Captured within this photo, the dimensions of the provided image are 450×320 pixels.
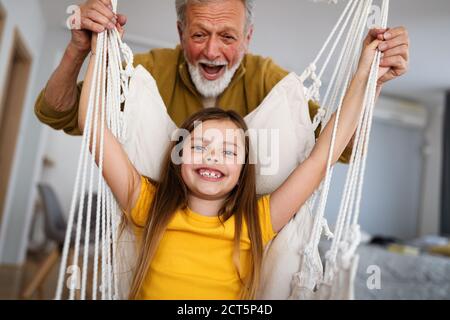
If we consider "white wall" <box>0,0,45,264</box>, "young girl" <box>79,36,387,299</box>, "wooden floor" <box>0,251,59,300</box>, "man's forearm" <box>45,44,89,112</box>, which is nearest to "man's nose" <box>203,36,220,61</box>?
"young girl" <box>79,36,387,299</box>

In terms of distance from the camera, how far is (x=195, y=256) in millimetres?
887

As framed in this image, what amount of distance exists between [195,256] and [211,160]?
0.20m

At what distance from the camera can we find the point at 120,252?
92cm

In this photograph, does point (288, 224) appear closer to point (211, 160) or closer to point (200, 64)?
point (211, 160)

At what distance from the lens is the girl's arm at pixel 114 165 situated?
0.86 metres

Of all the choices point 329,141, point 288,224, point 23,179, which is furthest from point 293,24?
point 23,179

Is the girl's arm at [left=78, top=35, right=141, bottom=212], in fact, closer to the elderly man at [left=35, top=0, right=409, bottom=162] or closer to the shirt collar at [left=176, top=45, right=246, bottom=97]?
the elderly man at [left=35, top=0, right=409, bottom=162]

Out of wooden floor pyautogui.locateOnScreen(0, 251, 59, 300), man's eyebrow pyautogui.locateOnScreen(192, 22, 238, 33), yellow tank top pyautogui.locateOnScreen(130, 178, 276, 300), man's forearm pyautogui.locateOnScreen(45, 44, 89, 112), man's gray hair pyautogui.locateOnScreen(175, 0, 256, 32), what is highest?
man's gray hair pyautogui.locateOnScreen(175, 0, 256, 32)

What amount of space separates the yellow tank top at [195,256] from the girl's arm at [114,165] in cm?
3

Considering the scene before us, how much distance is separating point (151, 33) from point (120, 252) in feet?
2.34

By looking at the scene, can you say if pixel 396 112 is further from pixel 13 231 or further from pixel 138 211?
pixel 138 211

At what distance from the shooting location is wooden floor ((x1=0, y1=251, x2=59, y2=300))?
7.41 feet

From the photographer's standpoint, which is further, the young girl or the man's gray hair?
the man's gray hair

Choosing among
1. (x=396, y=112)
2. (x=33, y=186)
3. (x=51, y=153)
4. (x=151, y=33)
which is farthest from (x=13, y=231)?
(x=396, y=112)
